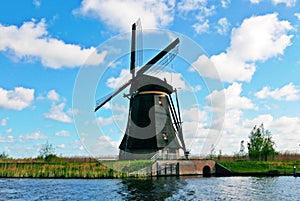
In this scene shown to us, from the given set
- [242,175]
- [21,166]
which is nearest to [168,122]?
[242,175]

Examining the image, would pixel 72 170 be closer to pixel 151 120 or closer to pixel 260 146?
pixel 151 120

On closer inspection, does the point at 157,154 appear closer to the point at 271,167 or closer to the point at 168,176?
the point at 168,176

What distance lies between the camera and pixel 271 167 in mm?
31203

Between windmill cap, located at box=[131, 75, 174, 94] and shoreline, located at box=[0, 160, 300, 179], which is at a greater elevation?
windmill cap, located at box=[131, 75, 174, 94]

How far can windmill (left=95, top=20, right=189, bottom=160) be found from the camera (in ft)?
96.2

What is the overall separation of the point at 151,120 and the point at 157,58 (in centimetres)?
582

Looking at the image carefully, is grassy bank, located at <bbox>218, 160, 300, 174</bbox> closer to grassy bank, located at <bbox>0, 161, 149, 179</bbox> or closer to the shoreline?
the shoreline

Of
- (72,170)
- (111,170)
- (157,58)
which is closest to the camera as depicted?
(111,170)

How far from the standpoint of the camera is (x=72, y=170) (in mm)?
27328

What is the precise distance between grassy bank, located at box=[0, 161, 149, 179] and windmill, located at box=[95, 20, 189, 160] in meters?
2.86

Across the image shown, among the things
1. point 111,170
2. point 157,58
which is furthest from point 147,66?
point 111,170

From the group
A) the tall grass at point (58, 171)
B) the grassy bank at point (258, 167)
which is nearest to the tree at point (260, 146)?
the grassy bank at point (258, 167)

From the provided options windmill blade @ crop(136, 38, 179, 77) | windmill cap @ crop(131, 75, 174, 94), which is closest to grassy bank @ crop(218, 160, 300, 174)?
windmill cap @ crop(131, 75, 174, 94)

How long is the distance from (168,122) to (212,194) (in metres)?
15.0
